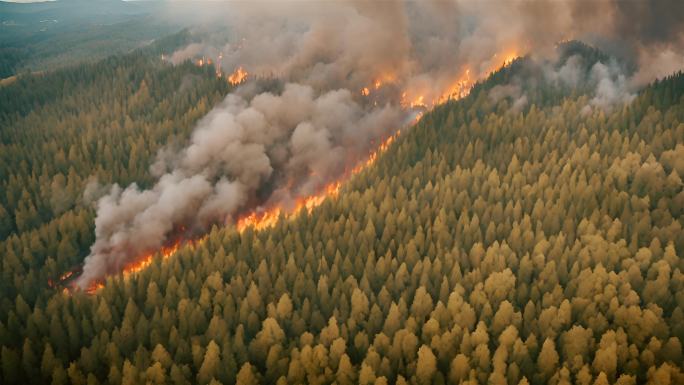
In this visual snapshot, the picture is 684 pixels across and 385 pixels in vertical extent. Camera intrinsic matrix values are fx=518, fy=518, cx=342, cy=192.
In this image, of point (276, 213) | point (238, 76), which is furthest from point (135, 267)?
point (238, 76)

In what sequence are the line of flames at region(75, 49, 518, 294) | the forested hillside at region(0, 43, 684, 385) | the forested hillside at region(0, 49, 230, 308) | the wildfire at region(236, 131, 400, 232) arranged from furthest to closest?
the wildfire at region(236, 131, 400, 232) < the forested hillside at region(0, 49, 230, 308) < the line of flames at region(75, 49, 518, 294) < the forested hillside at region(0, 43, 684, 385)

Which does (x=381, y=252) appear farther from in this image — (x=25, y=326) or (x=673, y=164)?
(x=673, y=164)

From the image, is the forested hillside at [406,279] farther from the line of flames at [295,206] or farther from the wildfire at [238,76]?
the wildfire at [238,76]

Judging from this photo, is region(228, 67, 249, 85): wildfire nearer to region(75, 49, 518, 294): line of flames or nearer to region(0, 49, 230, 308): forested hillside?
region(75, 49, 518, 294): line of flames

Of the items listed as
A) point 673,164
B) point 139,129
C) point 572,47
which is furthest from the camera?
point 572,47

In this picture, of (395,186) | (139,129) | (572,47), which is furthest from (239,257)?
(572,47)

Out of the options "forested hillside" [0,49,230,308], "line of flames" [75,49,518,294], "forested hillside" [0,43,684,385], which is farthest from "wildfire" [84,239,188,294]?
"forested hillside" [0,43,684,385]

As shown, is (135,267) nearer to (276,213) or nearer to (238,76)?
(276,213)
